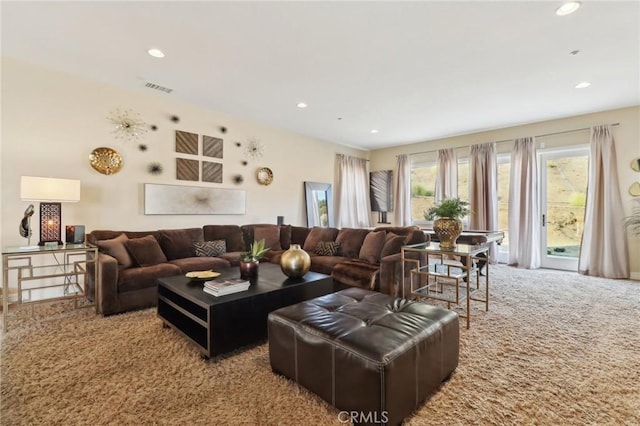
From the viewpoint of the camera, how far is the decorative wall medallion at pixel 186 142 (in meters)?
4.36

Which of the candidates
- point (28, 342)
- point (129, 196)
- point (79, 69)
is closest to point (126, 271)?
point (28, 342)

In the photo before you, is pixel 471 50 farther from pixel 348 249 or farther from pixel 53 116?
pixel 53 116

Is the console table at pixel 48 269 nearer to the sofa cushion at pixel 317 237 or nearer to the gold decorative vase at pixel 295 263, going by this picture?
the gold decorative vase at pixel 295 263

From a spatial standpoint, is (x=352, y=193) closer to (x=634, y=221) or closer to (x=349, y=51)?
(x=349, y=51)

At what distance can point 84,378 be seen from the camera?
1.84 m

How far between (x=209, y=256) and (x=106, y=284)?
4.26 feet

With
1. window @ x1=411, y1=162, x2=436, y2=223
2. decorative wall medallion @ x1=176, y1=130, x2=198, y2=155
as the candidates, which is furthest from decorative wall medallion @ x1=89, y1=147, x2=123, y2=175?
window @ x1=411, y1=162, x2=436, y2=223

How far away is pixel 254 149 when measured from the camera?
5.27 m

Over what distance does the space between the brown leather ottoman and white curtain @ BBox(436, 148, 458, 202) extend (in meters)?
4.82

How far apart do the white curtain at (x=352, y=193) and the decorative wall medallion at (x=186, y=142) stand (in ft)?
10.7

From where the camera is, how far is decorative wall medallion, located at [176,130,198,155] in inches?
171

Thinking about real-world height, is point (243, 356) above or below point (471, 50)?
below

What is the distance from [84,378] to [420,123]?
5463mm

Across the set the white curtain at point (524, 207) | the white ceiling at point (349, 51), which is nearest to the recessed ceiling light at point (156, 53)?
the white ceiling at point (349, 51)
